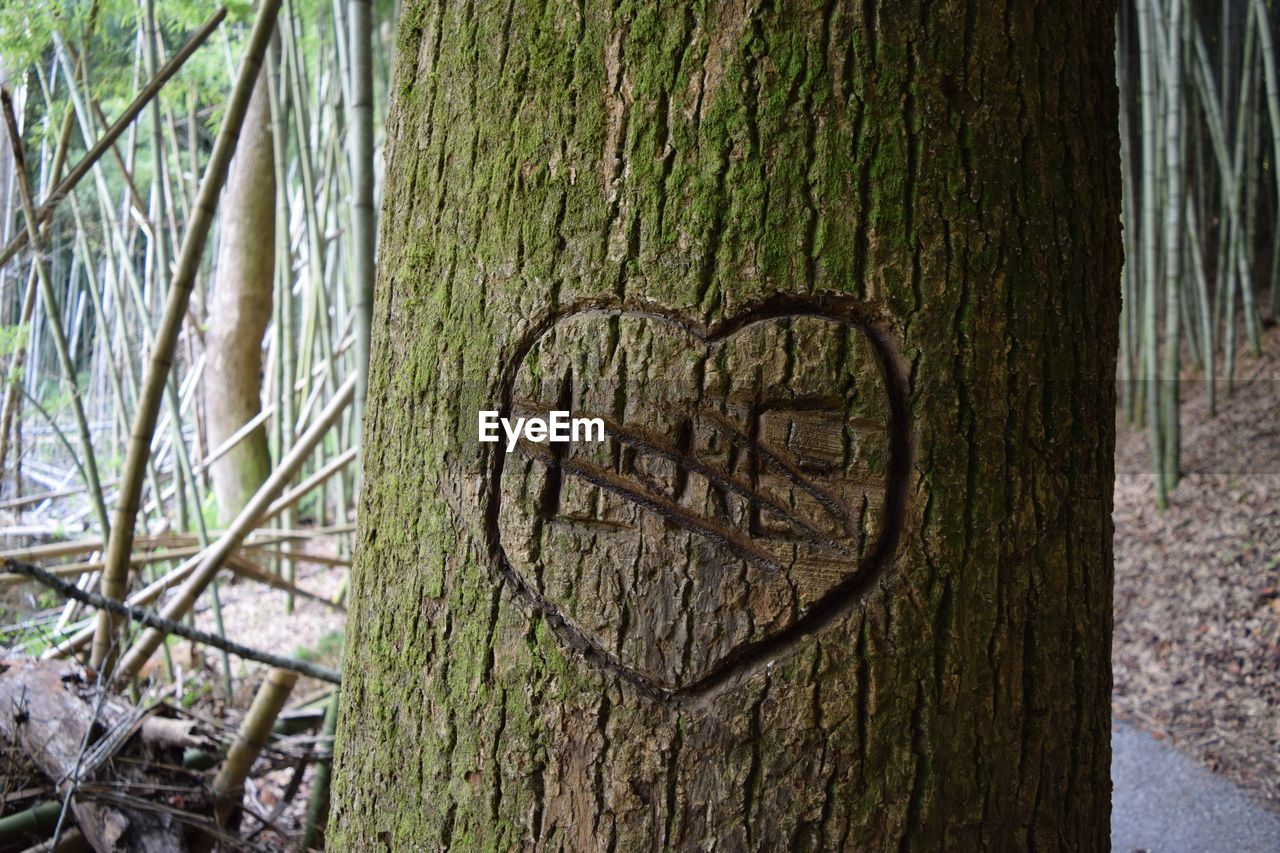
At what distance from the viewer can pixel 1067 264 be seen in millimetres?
963

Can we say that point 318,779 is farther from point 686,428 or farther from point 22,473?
point 22,473

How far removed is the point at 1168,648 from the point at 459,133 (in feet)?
10.7

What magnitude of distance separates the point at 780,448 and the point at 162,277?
343 centimetres

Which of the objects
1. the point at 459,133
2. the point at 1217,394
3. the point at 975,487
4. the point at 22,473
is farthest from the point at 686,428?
the point at 1217,394

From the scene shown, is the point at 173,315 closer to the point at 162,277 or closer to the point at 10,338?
the point at 10,338

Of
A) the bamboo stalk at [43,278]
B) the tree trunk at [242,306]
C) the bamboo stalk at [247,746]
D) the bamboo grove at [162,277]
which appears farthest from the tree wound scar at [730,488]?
the tree trunk at [242,306]

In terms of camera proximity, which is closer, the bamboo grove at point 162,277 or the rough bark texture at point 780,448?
the rough bark texture at point 780,448

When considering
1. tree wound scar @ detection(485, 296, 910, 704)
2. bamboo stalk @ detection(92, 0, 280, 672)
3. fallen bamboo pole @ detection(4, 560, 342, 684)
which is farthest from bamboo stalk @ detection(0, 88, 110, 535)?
tree wound scar @ detection(485, 296, 910, 704)

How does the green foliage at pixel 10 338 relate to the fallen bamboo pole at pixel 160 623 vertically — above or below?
above

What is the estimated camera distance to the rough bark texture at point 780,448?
0.89m

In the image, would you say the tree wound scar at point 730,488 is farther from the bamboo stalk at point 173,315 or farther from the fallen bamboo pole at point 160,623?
the bamboo stalk at point 173,315

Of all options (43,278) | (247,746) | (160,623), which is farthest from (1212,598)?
(43,278)

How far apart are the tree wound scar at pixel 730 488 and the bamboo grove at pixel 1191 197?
344 cm

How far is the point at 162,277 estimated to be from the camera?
12.1 feet
